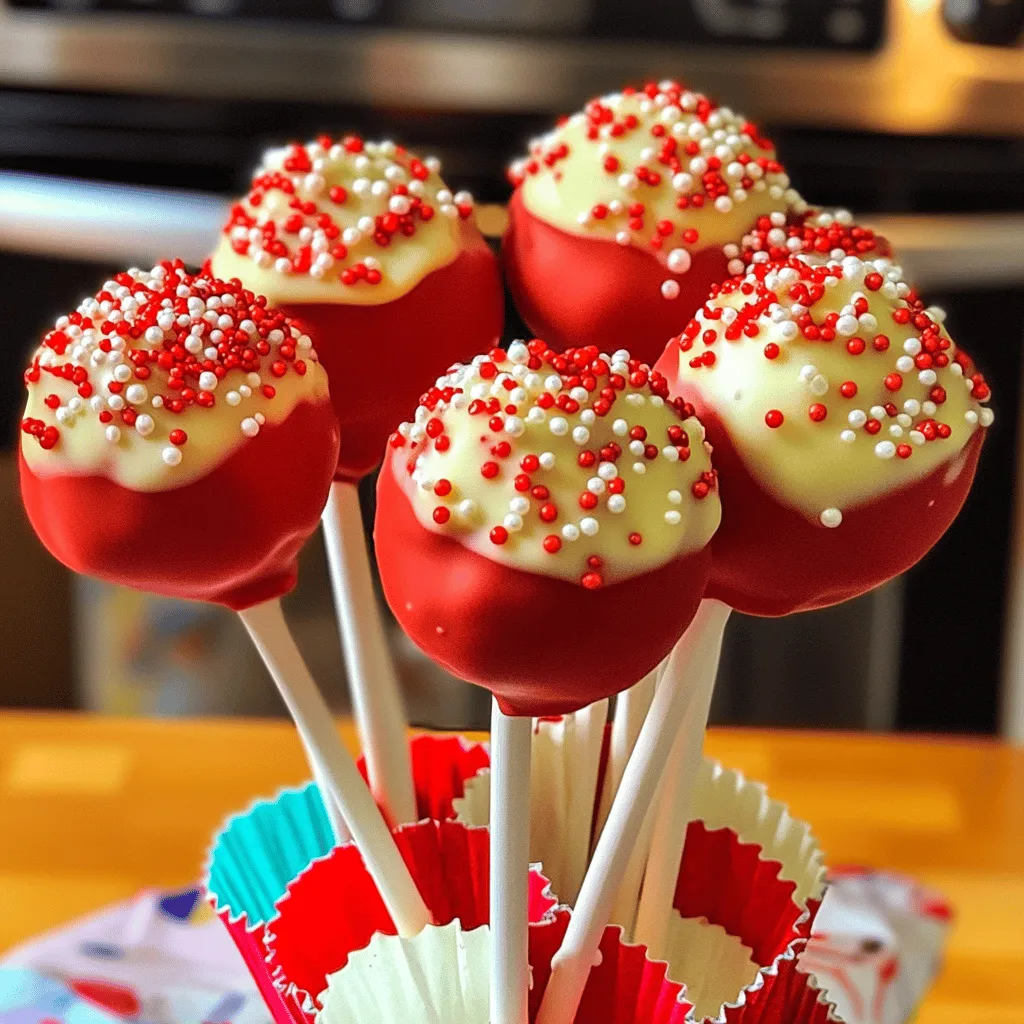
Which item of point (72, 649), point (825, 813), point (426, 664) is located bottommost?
point (72, 649)

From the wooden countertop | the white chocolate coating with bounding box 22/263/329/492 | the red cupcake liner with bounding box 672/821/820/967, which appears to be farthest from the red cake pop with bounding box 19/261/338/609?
the wooden countertop

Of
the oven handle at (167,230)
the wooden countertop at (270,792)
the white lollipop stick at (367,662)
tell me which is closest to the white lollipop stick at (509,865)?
the white lollipop stick at (367,662)

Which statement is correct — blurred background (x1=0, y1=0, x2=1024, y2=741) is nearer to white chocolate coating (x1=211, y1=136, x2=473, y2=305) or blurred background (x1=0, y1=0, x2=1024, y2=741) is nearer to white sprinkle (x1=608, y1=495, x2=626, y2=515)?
white chocolate coating (x1=211, y1=136, x2=473, y2=305)

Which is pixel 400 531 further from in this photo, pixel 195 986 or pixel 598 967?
pixel 195 986

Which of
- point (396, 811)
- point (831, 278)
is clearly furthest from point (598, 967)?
point (831, 278)

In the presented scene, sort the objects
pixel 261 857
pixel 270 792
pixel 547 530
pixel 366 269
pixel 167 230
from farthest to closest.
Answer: pixel 167 230
pixel 270 792
pixel 261 857
pixel 366 269
pixel 547 530

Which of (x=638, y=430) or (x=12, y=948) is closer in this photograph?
(x=638, y=430)

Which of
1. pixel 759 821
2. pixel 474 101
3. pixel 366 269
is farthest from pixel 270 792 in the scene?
pixel 474 101

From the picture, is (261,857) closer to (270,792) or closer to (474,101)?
(270,792)
